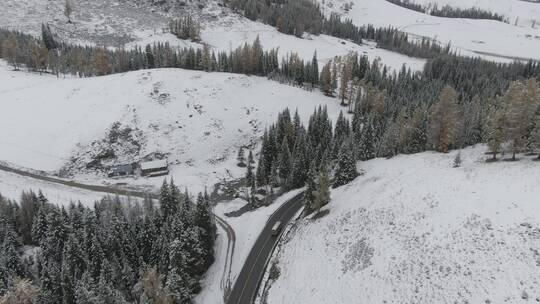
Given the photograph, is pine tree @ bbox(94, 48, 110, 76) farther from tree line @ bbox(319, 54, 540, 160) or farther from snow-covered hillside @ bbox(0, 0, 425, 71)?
tree line @ bbox(319, 54, 540, 160)

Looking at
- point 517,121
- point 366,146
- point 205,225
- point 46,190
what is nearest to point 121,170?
point 46,190

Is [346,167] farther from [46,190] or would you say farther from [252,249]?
[46,190]

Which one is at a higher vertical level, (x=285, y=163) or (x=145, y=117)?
(x=145, y=117)

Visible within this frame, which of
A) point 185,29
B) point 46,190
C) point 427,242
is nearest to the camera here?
point 427,242

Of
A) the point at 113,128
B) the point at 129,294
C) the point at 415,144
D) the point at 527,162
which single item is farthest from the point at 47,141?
the point at 527,162

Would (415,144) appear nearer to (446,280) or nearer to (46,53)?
(446,280)

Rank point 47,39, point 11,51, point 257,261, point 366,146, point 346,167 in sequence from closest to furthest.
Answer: point 257,261 → point 346,167 → point 366,146 → point 11,51 → point 47,39

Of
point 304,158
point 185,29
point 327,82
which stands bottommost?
point 304,158
